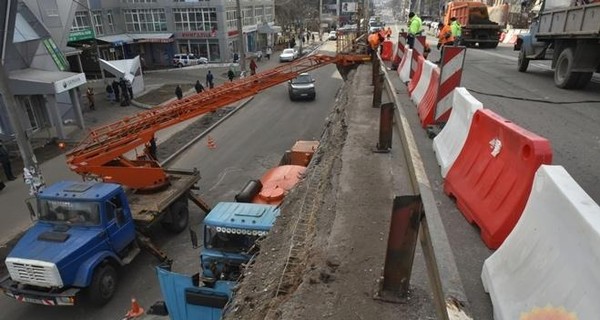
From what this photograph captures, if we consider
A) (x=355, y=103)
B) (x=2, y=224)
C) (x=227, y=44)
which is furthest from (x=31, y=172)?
(x=227, y=44)

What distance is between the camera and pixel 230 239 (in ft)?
25.5

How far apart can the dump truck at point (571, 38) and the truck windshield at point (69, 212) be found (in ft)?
39.0

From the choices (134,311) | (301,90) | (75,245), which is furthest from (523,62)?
(75,245)

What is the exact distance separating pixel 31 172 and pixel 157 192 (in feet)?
10.9

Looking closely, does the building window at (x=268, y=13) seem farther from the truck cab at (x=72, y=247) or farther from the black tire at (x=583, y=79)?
the truck cab at (x=72, y=247)

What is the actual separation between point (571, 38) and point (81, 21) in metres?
35.2

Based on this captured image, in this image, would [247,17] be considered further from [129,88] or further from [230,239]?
[230,239]

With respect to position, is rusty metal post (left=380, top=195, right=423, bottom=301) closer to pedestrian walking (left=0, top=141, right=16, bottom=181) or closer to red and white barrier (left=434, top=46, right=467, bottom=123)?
red and white barrier (left=434, top=46, right=467, bottom=123)

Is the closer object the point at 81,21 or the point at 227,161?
the point at 227,161

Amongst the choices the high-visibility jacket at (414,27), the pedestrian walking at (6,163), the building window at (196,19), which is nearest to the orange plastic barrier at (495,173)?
A: the high-visibility jacket at (414,27)

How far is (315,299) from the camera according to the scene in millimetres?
3709

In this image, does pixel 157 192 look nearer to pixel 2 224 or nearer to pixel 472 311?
pixel 2 224

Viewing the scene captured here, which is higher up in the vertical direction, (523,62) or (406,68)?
(406,68)

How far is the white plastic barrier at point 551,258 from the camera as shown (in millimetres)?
2230
